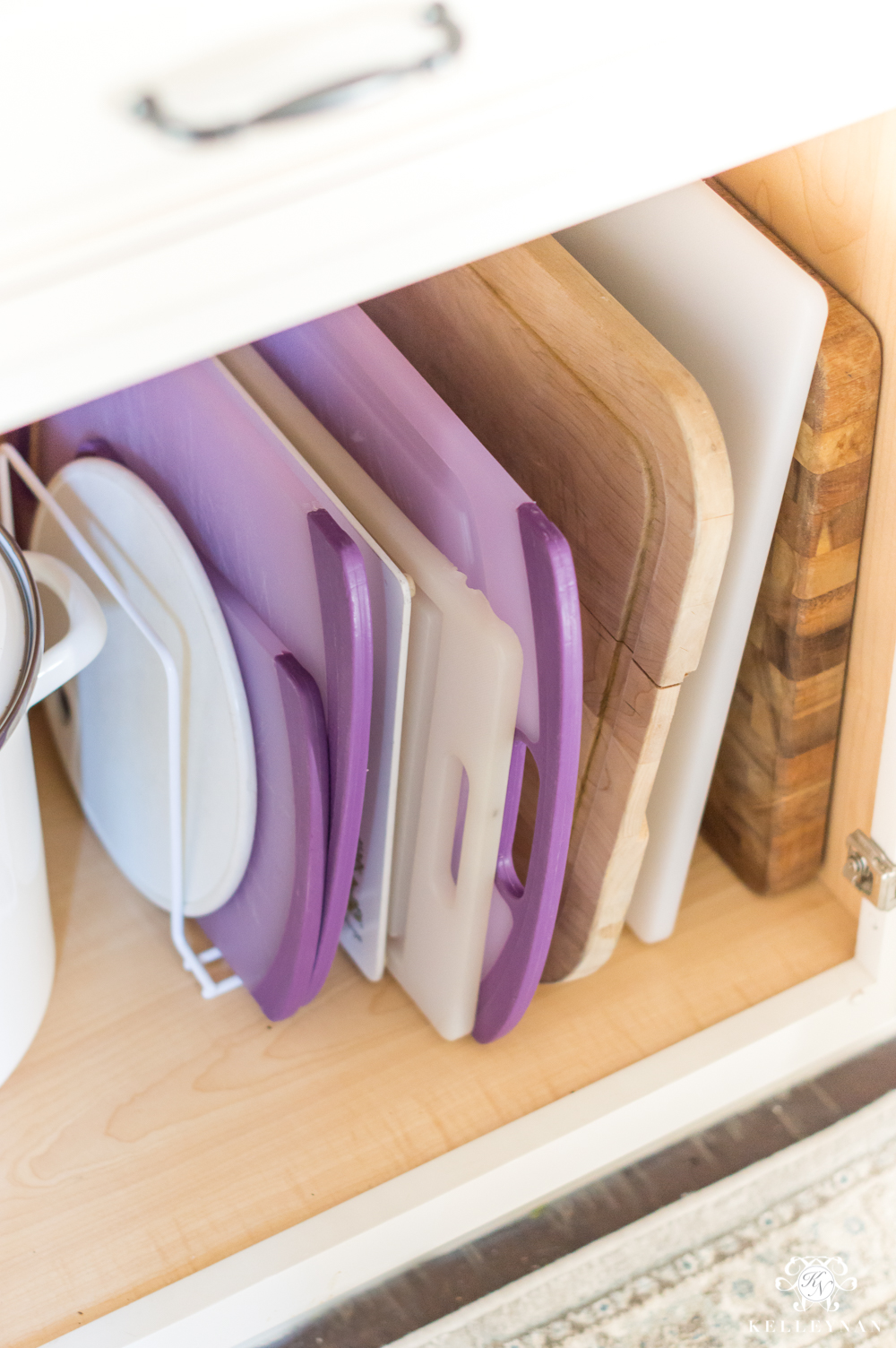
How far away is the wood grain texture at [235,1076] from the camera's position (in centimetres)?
68

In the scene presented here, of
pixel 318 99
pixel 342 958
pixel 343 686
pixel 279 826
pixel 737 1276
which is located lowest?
pixel 737 1276

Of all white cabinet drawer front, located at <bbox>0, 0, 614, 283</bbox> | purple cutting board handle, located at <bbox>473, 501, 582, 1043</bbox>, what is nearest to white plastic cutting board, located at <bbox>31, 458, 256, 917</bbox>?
purple cutting board handle, located at <bbox>473, 501, 582, 1043</bbox>

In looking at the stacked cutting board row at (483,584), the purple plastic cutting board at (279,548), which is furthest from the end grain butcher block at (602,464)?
the purple plastic cutting board at (279,548)

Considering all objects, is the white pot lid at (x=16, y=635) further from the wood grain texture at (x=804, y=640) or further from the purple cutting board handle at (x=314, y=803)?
the wood grain texture at (x=804, y=640)

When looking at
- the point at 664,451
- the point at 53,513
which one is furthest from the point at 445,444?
the point at 53,513

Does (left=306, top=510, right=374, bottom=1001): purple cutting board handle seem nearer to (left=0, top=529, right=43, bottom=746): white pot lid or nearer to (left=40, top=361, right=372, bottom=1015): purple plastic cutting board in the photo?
(left=40, top=361, right=372, bottom=1015): purple plastic cutting board

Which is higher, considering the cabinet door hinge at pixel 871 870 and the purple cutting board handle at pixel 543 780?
the purple cutting board handle at pixel 543 780

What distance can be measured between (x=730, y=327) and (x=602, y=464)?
0.08 meters

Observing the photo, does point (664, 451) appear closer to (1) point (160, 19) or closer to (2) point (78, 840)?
(1) point (160, 19)

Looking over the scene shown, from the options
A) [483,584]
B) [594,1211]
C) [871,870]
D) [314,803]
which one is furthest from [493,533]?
[594,1211]

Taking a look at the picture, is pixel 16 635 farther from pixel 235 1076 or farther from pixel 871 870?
pixel 871 870

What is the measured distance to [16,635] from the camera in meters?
0.57

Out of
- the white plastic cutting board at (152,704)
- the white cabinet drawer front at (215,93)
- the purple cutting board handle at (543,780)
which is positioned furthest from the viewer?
the white plastic cutting board at (152,704)

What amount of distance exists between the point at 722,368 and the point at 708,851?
37 centimetres
